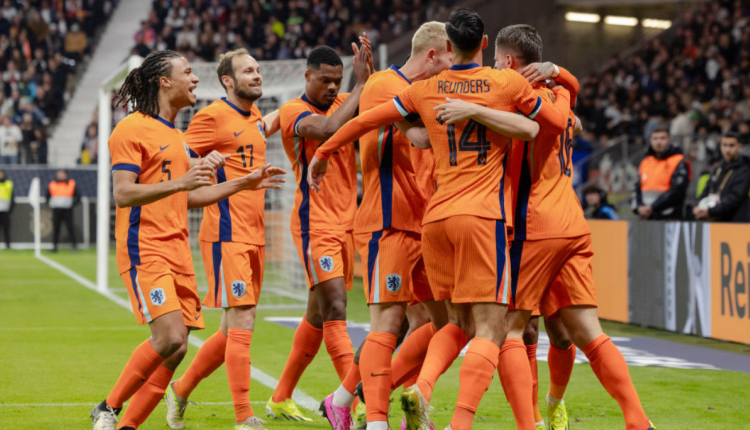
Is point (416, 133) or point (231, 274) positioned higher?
point (416, 133)

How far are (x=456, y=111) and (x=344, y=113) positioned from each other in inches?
50.5

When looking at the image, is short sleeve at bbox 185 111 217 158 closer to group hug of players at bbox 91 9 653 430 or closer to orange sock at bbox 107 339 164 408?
group hug of players at bbox 91 9 653 430

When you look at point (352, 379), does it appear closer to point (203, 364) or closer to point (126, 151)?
point (203, 364)

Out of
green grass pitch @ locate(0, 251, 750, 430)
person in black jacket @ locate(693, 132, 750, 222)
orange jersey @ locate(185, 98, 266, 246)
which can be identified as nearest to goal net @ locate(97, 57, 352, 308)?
green grass pitch @ locate(0, 251, 750, 430)

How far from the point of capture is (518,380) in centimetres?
462

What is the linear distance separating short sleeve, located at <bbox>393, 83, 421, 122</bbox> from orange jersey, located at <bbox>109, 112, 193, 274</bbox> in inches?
51.2

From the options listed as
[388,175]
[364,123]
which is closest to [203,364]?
[388,175]

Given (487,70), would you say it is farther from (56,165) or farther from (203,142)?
(56,165)

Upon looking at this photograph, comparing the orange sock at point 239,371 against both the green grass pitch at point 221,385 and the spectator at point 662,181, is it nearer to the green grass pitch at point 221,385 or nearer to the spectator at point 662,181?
the green grass pitch at point 221,385

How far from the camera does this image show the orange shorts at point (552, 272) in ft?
15.6

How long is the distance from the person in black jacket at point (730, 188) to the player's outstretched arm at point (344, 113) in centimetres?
621

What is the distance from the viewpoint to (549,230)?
4762mm

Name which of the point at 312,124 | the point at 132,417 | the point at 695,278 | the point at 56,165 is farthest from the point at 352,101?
the point at 56,165

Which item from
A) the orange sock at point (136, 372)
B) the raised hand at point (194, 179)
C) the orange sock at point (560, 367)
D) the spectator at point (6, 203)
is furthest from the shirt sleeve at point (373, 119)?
the spectator at point (6, 203)
